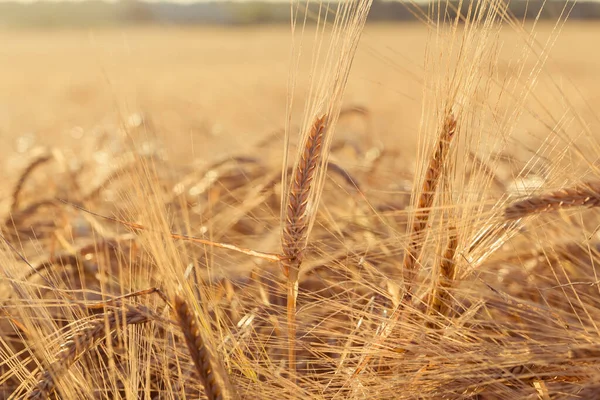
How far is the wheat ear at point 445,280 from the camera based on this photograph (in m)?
0.91

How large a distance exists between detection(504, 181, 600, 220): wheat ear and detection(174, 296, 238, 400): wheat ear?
38cm

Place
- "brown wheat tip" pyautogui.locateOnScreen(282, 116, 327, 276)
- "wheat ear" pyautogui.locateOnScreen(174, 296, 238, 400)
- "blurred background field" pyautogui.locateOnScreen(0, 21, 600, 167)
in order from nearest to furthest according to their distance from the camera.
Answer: "wheat ear" pyautogui.locateOnScreen(174, 296, 238, 400), "brown wheat tip" pyautogui.locateOnScreen(282, 116, 327, 276), "blurred background field" pyautogui.locateOnScreen(0, 21, 600, 167)

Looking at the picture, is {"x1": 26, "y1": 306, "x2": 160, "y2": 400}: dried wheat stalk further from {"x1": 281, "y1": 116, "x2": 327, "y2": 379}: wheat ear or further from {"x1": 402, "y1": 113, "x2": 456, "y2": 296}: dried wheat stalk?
{"x1": 402, "y1": 113, "x2": 456, "y2": 296}: dried wheat stalk

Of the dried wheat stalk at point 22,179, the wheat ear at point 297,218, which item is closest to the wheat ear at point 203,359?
the wheat ear at point 297,218

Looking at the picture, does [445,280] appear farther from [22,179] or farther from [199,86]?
[199,86]

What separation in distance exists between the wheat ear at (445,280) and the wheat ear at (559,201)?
0.15 metres

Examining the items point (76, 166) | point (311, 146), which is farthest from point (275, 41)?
point (311, 146)

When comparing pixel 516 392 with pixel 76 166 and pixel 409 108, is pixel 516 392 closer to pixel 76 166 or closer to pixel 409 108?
pixel 76 166

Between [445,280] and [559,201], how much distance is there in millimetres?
209

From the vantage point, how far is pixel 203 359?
68 cm

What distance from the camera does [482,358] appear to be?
79cm

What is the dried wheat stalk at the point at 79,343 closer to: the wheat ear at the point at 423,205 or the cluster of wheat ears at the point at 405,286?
the cluster of wheat ears at the point at 405,286

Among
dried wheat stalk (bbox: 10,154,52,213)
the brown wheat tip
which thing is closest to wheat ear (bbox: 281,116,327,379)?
the brown wheat tip

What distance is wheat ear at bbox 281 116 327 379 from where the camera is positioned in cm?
89
